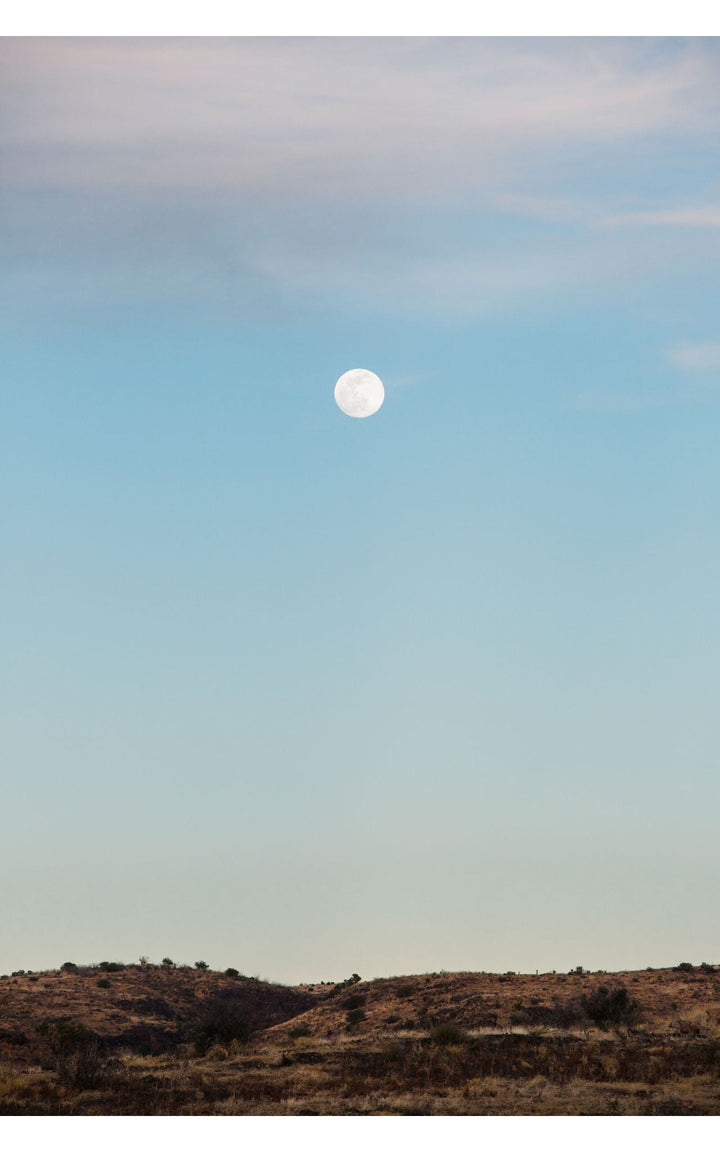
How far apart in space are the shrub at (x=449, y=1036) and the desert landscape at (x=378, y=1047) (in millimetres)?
73

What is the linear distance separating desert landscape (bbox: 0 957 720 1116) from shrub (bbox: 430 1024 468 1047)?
0.07 m

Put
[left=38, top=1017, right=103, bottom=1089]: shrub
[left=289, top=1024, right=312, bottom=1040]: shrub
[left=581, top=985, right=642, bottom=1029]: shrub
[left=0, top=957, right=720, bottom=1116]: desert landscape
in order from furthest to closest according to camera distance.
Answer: [left=289, top=1024, right=312, bottom=1040]: shrub, [left=581, top=985, right=642, bottom=1029]: shrub, [left=38, top=1017, right=103, bottom=1089]: shrub, [left=0, top=957, right=720, bottom=1116]: desert landscape

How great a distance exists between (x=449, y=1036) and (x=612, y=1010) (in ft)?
39.9

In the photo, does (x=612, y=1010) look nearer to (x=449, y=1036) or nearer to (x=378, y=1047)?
(x=449, y=1036)

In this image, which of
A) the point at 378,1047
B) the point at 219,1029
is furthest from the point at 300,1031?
the point at 378,1047

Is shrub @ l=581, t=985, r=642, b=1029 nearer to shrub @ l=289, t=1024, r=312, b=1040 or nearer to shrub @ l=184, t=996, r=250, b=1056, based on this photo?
shrub @ l=289, t=1024, r=312, b=1040

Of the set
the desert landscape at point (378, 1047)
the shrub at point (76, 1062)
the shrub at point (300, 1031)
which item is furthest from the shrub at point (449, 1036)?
the shrub at point (76, 1062)

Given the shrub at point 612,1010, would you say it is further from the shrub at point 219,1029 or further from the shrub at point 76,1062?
the shrub at point 76,1062

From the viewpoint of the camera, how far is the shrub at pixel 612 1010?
65062mm

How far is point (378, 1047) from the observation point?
5828cm

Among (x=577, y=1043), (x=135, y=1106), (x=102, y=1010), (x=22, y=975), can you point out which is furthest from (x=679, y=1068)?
(x=22, y=975)

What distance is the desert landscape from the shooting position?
139 ft

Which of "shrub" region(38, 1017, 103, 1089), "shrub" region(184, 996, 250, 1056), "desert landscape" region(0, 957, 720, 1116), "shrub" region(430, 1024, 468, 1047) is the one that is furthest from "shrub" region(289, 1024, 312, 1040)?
"shrub" region(38, 1017, 103, 1089)
